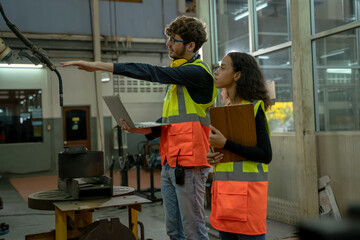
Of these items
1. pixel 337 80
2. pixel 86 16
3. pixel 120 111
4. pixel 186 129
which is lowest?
pixel 186 129

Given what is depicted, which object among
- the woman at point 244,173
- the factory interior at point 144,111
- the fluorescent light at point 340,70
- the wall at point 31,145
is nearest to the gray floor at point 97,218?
the factory interior at point 144,111

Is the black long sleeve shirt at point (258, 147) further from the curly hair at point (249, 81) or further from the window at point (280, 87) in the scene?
the window at point (280, 87)

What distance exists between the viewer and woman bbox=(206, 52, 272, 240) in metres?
1.60

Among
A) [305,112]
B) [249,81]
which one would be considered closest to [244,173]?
[249,81]

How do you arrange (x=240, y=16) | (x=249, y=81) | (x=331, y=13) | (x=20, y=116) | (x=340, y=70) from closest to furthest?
(x=249, y=81), (x=331, y=13), (x=340, y=70), (x=240, y=16), (x=20, y=116)

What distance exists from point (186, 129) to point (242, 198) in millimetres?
574


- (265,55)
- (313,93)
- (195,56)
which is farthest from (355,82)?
(195,56)

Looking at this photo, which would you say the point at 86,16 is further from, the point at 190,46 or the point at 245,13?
the point at 190,46

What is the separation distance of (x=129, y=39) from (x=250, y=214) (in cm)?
937

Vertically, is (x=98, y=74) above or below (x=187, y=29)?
above

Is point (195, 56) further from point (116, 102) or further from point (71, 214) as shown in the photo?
point (71, 214)

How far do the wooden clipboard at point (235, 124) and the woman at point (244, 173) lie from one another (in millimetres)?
25

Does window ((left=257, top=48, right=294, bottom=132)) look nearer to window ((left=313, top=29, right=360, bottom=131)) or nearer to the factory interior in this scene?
the factory interior

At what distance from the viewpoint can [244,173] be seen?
1633mm
